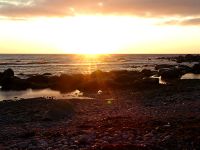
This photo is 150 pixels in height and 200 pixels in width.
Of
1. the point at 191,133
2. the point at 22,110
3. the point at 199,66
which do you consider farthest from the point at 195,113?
the point at 199,66

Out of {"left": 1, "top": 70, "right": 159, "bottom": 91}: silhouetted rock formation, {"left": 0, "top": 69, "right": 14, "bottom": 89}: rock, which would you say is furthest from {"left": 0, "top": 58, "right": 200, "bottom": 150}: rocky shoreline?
{"left": 0, "top": 69, "right": 14, "bottom": 89}: rock

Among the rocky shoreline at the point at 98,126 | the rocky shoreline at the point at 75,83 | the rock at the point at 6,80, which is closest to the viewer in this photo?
the rocky shoreline at the point at 98,126

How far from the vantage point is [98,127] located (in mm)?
21594

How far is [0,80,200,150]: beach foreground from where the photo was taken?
17156 mm

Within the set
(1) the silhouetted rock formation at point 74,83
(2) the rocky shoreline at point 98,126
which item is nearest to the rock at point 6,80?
(1) the silhouetted rock formation at point 74,83

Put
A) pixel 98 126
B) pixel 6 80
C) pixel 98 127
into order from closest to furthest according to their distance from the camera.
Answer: pixel 98 127
pixel 98 126
pixel 6 80

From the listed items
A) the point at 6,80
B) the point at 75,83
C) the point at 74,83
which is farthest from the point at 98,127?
the point at 6,80

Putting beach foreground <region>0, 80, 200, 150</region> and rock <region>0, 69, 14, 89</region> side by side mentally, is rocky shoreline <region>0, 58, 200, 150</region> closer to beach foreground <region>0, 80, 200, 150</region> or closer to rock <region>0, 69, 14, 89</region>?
beach foreground <region>0, 80, 200, 150</region>

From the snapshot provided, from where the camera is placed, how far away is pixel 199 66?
89.1 m

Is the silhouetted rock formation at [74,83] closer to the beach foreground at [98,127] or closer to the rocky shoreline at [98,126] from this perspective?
the rocky shoreline at [98,126]

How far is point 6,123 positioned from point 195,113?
41.2 feet

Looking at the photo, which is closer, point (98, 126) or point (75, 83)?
point (98, 126)

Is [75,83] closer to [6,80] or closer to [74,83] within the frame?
[74,83]

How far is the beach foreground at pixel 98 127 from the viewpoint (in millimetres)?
17156
